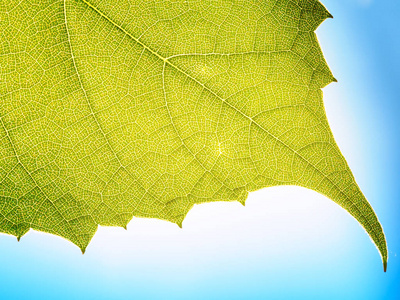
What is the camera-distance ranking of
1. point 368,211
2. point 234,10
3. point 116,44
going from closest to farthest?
point 368,211
point 234,10
point 116,44

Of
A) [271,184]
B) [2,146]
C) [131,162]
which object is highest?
[271,184]

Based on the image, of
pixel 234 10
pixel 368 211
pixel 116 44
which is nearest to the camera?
pixel 368 211

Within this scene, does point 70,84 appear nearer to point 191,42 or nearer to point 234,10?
point 191,42

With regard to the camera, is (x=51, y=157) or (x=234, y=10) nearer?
(x=234, y=10)

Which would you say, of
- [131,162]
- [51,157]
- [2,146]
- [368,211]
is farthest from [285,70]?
[2,146]

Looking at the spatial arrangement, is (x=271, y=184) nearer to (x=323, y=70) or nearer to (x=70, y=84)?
(x=323, y=70)

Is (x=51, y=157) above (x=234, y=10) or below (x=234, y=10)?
below
